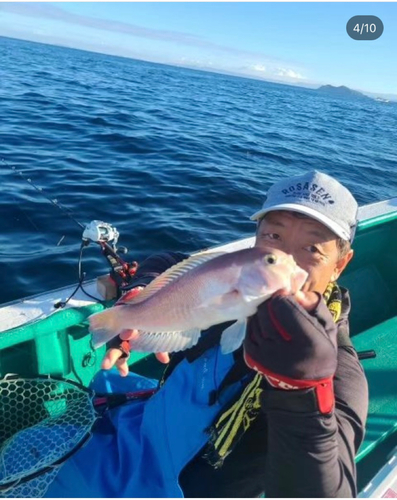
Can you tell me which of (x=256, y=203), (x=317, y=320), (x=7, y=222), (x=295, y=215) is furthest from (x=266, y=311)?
(x=256, y=203)

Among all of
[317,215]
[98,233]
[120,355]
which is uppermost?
[317,215]

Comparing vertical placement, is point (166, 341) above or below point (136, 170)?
above

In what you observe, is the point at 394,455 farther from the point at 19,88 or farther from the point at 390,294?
the point at 19,88

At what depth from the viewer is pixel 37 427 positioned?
3400mm

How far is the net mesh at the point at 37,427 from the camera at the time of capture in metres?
2.79

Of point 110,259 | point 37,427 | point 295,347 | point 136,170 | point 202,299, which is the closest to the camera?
point 295,347

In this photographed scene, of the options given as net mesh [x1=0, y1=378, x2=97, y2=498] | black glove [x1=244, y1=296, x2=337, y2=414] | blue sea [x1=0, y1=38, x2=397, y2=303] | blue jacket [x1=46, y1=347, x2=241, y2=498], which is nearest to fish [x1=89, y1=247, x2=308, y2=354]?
black glove [x1=244, y1=296, x2=337, y2=414]

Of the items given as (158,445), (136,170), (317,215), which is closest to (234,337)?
(317,215)

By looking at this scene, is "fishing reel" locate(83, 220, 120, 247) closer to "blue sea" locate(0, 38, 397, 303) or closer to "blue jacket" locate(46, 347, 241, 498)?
"blue jacket" locate(46, 347, 241, 498)

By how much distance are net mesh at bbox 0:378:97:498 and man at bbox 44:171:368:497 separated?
6.0 inches

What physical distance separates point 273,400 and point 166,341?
649 millimetres

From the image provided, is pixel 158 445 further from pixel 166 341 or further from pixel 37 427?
pixel 37 427

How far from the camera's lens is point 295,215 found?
243 centimetres

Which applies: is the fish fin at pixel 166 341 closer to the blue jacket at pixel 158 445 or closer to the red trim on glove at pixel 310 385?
the red trim on glove at pixel 310 385
